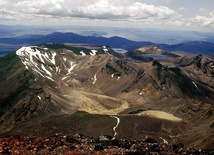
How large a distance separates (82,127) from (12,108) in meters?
63.3

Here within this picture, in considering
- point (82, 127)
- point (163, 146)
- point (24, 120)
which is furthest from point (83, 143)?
point (24, 120)

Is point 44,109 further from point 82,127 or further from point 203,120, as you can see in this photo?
point 203,120

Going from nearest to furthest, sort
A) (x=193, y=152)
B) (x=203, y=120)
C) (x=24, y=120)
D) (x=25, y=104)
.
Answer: (x=193, y=152)
(x=203, y=120)
(x=24, y=120)
(x=25, y=104)

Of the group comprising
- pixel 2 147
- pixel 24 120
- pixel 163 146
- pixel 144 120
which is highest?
pixel 2 147

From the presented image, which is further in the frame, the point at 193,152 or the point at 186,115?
the point at 186,115

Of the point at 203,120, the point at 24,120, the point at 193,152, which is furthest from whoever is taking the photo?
the point at 24,120

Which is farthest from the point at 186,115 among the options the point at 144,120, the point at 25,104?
the point at 25,104

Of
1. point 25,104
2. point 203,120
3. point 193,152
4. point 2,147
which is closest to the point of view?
point 2,147

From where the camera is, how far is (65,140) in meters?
70.9

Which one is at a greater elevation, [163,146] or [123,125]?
[163,146]

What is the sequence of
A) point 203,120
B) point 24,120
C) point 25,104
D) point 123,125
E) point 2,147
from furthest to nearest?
point 25,104 → point 24,120 → point 203,120 → point 123,125 → point 2,147

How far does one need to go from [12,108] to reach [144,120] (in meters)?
79.7

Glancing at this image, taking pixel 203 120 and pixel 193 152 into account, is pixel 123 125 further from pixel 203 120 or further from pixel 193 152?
pixel 193 152

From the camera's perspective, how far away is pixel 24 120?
177m
